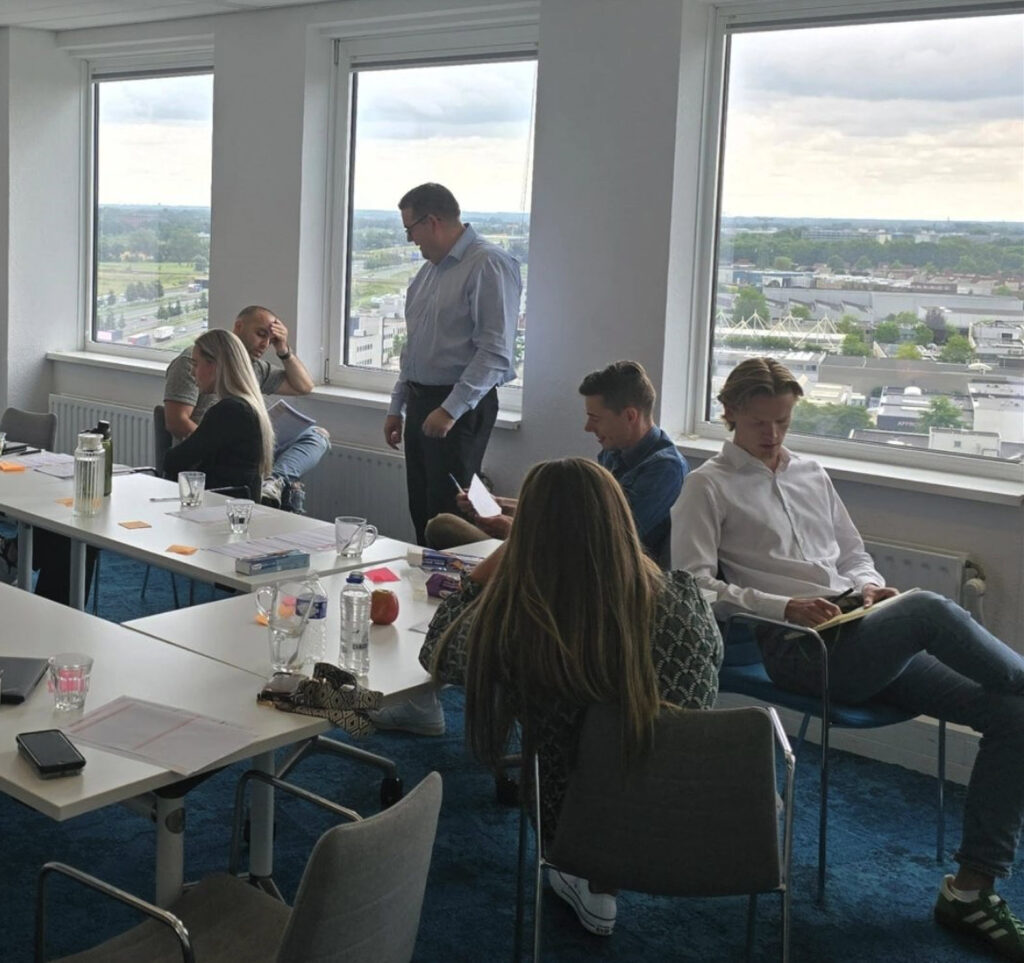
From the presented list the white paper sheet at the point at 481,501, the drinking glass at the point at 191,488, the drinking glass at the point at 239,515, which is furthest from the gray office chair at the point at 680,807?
the drinking glass at the point at 191,488

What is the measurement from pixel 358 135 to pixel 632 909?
4.40 meters

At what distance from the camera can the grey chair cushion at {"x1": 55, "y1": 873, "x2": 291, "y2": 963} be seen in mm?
2098

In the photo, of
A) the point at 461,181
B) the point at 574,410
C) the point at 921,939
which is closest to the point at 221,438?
the point at 574,410

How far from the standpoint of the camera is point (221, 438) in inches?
184

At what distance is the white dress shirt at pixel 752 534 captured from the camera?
11.9ft

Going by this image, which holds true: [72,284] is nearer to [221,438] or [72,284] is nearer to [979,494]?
[221,438]

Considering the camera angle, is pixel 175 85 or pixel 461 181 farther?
pixel 175 85

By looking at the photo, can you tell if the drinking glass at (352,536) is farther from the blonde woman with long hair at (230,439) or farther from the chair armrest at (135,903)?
the chair armrest at (135,903)

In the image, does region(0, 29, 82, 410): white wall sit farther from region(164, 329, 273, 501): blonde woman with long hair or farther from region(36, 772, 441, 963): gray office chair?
region(36, 772, 441, 963): gray office chair

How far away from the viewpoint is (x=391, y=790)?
3572 mm

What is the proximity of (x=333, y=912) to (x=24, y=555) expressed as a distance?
317cm

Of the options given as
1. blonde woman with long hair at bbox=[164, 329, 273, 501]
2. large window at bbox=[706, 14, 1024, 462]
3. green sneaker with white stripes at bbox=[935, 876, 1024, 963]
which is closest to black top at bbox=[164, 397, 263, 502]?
blonde woman with long hair at bbox=[164, 329, 273, 501]

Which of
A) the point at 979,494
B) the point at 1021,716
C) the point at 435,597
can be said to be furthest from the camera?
the point at 979,494

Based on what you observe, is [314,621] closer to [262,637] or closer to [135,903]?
[262,637]
